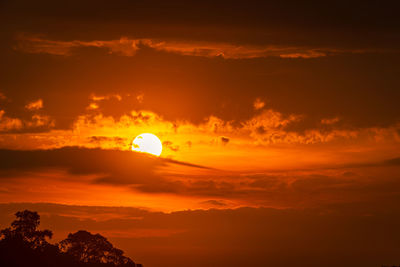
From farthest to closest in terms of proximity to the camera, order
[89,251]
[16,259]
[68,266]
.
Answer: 1. [89,251]
2. [68,266]
3. [16,259]

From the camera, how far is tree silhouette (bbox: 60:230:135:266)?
11575cm

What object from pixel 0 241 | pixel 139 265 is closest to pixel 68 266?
pixel 0 241

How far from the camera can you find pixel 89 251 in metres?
117

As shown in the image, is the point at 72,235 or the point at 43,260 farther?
the point at 72,235

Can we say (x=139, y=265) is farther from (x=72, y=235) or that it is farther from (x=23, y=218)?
(x=23, y=218)

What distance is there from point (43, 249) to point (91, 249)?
38.2 feet

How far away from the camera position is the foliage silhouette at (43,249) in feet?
336

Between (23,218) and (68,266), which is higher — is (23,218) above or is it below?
above

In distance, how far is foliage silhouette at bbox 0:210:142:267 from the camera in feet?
336

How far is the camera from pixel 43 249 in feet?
353

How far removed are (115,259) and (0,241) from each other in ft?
73.6

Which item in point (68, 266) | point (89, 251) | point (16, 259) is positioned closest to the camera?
point (16, 259)

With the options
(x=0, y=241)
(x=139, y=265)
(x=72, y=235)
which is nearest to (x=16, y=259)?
(x=0, y=241)

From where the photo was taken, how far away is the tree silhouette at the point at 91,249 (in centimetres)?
11575
